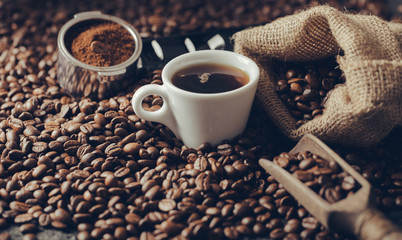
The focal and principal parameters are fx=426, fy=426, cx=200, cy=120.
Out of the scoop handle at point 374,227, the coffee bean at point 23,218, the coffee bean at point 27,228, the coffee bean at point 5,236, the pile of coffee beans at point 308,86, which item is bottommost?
the coffee bean at point 5,236

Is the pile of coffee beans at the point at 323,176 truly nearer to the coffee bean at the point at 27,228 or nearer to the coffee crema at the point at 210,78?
the coffee crema at the point at 210,78

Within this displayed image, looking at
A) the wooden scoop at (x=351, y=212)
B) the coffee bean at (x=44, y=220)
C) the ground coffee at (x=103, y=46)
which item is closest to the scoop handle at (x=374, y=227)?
the wooden scoop at (x=351, y=212)

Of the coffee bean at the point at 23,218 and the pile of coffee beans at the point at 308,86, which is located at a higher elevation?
the pile of coffee beans at the point at 308,86

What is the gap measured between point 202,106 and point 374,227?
0.60m

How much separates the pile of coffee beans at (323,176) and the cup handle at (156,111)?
0.41 metres

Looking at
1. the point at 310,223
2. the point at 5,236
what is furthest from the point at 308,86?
the point at 5,236

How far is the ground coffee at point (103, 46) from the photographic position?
1.70m

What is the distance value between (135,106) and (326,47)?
27.6 inches

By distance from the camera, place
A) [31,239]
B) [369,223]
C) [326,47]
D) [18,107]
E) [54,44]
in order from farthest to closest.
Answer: [54,44] < [18,107] < [326,47] < [31,239] < [369,223]

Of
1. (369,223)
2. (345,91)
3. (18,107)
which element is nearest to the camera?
(369,223)

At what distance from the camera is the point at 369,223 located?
108 cm

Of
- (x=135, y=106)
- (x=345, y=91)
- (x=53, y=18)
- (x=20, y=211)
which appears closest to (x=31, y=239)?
(x=20, y=211)

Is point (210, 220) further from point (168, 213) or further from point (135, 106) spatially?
point (135, 106)

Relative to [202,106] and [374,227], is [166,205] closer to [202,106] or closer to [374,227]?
[202,106]
